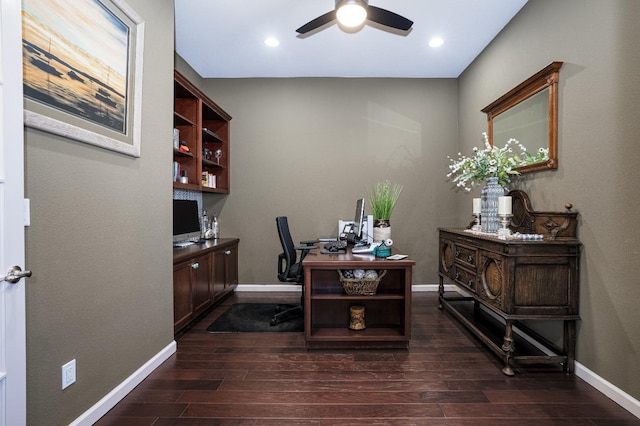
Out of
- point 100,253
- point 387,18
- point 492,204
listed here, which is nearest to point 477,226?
point 492,204

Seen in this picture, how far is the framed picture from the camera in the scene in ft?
4.69

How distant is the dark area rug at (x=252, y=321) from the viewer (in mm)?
3164

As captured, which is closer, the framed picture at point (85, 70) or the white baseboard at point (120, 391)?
the framed picture at point (85, 70)

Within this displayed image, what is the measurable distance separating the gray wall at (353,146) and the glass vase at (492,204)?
1.72m

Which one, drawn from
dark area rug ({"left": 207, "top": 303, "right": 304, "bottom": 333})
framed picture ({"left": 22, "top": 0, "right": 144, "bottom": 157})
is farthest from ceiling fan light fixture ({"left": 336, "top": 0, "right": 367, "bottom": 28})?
dark area rug ({"left": 207, "top": 303, "right": 304, "bottom": 333})

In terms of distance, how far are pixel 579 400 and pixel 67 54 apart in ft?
11.8

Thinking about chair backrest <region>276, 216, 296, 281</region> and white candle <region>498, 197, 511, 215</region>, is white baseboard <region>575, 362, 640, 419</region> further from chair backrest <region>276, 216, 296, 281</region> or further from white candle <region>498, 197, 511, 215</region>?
chair backrest <region>276, 216, 296, 281</region>

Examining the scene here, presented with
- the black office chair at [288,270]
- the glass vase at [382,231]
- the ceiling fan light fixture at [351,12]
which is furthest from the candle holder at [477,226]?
the ceiling fan light fixture at [351,12]

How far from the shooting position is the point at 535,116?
108 inches

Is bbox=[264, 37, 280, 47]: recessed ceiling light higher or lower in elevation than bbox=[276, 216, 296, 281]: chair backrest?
higher

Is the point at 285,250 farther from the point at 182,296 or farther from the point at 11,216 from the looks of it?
the point at 11,216

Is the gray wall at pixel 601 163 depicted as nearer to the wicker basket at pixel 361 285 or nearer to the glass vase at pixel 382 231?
the glass vase at pixel 382 231

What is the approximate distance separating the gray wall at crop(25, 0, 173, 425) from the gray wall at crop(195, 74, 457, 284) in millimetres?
2084

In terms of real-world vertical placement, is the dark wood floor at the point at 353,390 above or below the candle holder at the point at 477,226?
below
